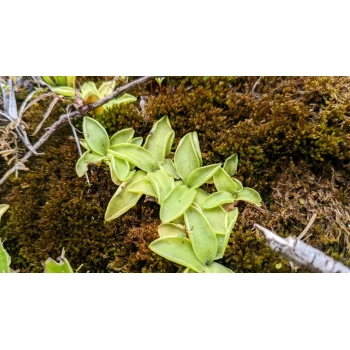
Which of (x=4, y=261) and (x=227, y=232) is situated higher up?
(x=227, y=232)

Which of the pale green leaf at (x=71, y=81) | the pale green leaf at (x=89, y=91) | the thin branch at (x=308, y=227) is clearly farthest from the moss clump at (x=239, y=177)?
the pale green leaf at (x=71, y=81)

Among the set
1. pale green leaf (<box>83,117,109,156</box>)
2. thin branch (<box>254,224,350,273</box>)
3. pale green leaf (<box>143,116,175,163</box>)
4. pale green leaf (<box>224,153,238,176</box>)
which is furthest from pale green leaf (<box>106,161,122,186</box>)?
thin branch (<box>254,224,350,273</box>)

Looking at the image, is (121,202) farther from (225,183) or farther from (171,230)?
(225,183)

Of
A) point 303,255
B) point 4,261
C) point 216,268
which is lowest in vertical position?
point 4,261

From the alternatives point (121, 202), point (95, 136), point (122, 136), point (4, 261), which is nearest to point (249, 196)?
point (121, 202)

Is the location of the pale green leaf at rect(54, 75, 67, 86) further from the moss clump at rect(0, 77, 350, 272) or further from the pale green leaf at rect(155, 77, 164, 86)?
the pale green leaf at rect(155, 77, 164, 86)
